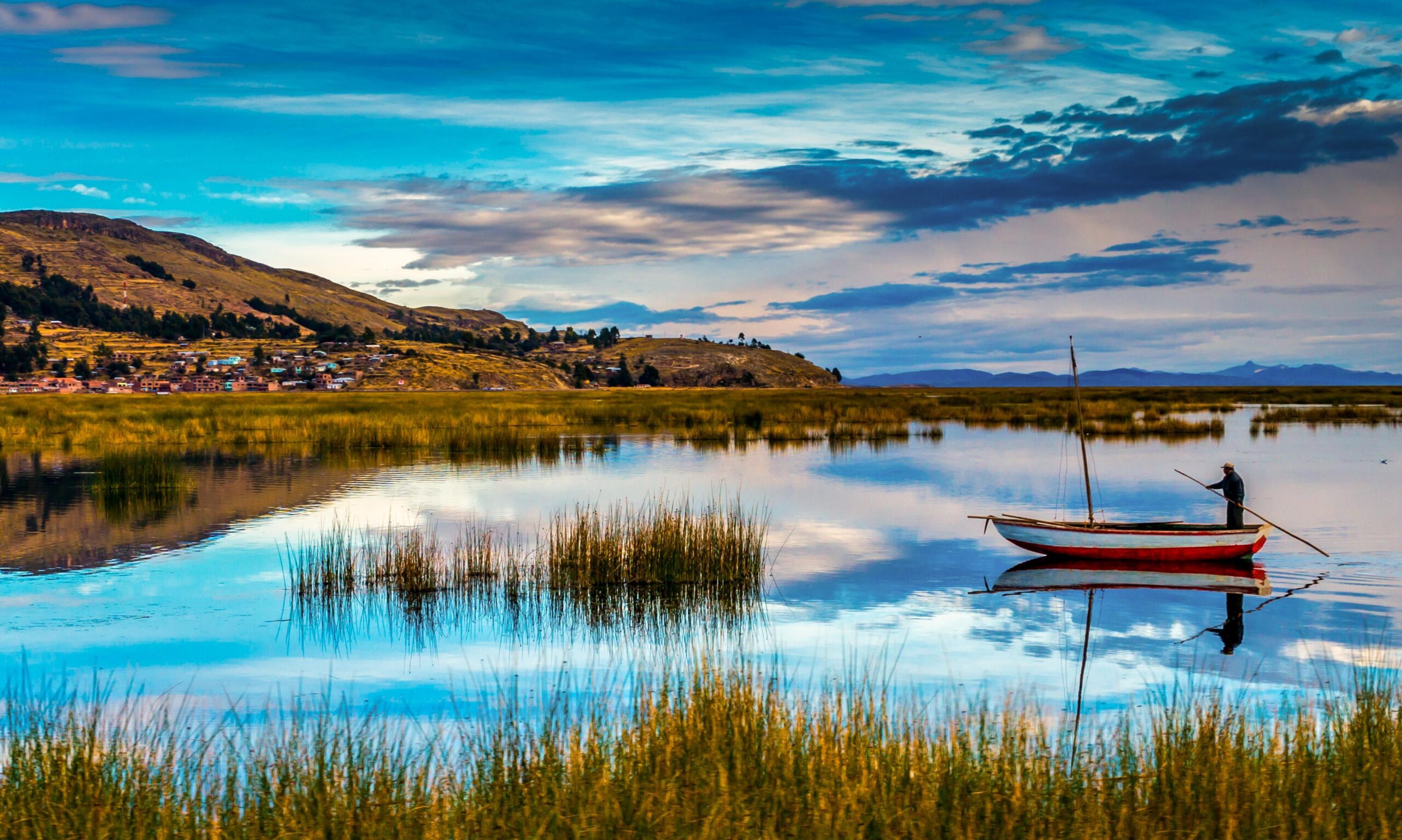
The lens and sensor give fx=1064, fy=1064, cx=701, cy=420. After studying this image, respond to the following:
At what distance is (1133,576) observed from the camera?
67.1 ft

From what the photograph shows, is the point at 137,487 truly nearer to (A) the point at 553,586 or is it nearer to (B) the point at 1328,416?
(A) the point at 553,586

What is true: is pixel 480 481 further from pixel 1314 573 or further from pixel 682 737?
pixel 682 737

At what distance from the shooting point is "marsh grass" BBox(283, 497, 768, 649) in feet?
52.8

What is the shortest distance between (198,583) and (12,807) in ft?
43.7

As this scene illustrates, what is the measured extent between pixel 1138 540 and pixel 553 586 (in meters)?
11.2

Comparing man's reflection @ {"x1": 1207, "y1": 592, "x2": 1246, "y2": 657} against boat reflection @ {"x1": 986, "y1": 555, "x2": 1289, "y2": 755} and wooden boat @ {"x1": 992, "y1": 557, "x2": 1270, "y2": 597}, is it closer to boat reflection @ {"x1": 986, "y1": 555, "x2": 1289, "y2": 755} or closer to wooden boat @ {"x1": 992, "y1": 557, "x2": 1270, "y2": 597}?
boat reflection @ {"x1": 986, "y1": 555, "x2": 1289, "y2": 755}

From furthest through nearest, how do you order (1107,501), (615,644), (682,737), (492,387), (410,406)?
(492,387), (410,406), (1107,501), (615,644), (682,737)

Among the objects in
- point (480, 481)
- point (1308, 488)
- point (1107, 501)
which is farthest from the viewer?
point (480, 481)

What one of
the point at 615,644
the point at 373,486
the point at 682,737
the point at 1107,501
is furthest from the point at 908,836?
the point at 373,486

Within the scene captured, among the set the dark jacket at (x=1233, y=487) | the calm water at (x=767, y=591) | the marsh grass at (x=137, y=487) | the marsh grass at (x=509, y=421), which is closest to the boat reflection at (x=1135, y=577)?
the calm water at (x=767, y=591)

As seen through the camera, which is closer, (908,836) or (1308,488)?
(908,836)

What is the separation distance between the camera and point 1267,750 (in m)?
10.1

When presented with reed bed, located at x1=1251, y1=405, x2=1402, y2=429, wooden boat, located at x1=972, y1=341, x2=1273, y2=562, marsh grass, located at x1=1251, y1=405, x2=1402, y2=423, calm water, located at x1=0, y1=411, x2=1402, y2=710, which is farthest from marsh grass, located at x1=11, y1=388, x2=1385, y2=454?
wooden boat, located at x1=972, y1=341, x2=1273, y2=562

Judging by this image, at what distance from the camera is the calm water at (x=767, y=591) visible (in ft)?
45.3
